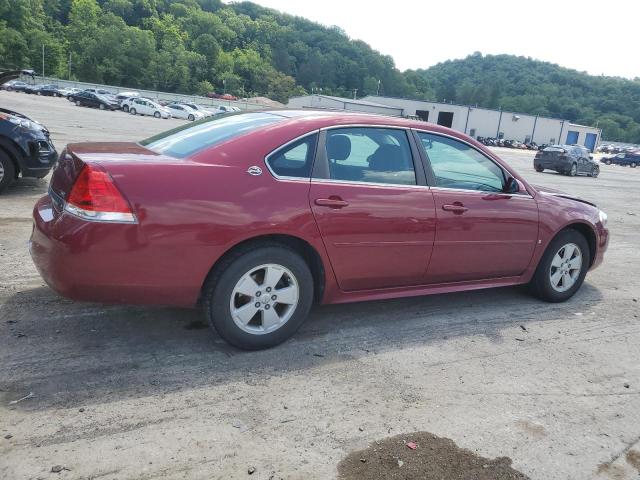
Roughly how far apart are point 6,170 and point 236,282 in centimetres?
564

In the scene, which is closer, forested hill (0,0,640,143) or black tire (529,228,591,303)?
black tire (529,228,591,303)

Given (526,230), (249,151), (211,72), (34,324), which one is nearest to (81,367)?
(34,324)

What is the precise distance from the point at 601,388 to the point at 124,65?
12276 cm

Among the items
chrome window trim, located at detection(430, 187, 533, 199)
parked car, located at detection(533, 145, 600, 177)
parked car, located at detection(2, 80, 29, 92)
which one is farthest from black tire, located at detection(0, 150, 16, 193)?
parked car, located at detection(2, 80, 29, 92)

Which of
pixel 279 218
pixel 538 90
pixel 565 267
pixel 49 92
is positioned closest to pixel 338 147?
pixel 279 218

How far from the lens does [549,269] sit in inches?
205

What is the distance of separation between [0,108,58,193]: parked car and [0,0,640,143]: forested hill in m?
107

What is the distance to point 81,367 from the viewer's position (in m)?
3.32

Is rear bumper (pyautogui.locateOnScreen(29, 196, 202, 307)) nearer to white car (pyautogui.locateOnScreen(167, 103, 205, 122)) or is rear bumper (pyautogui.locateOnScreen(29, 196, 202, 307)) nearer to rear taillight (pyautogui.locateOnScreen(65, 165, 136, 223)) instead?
rear taillight (pyautogui.locateOnScreen(65, 165, 136, 223))

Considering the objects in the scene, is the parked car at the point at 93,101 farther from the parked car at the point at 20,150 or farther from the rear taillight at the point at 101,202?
the rear taillight at the point at 101,202

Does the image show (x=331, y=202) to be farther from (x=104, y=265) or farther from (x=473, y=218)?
(x=104, y=265)

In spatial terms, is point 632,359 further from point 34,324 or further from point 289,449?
point 34,324

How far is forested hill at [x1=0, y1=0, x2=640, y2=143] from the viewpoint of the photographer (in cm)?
11050

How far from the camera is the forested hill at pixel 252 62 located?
11050 centimetres
